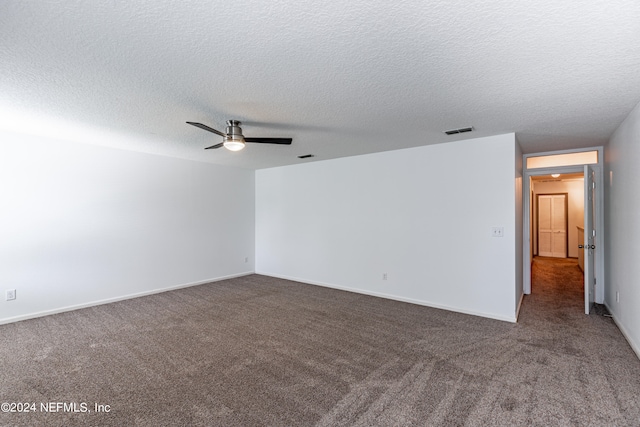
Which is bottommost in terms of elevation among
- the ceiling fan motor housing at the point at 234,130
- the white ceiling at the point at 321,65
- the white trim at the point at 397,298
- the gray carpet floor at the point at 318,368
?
the gray carpet floor at the point at 318,368

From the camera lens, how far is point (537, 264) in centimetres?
775

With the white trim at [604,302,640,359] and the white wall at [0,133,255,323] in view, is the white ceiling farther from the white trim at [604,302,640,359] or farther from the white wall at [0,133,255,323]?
the white trim at [604,302,640,359]

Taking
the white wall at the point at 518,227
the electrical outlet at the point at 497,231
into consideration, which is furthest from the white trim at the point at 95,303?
the white wall at the point at 518,227

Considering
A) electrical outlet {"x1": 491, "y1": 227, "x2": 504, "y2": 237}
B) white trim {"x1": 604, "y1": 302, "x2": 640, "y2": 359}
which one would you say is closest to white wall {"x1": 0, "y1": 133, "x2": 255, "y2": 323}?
electrical outlet {"x1": 491, "y1": 227, "x2": 504, "y2": 237}

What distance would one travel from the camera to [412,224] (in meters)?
4.61

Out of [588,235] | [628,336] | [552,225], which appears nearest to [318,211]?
[588,235]

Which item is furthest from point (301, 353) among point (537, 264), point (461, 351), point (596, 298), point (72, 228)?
point (537, 264)

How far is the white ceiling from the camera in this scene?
1.51m

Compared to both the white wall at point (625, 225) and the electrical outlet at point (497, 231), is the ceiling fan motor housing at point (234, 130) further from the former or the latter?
the white wall at point (625, 225)

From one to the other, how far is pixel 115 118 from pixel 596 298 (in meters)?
7.13

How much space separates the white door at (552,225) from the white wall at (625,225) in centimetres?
546

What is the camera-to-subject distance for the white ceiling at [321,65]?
1514 mm

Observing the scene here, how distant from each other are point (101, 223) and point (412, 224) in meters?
Answer: 4.84

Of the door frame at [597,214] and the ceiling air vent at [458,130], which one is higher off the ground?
the ceiling air vent at [458,130]
